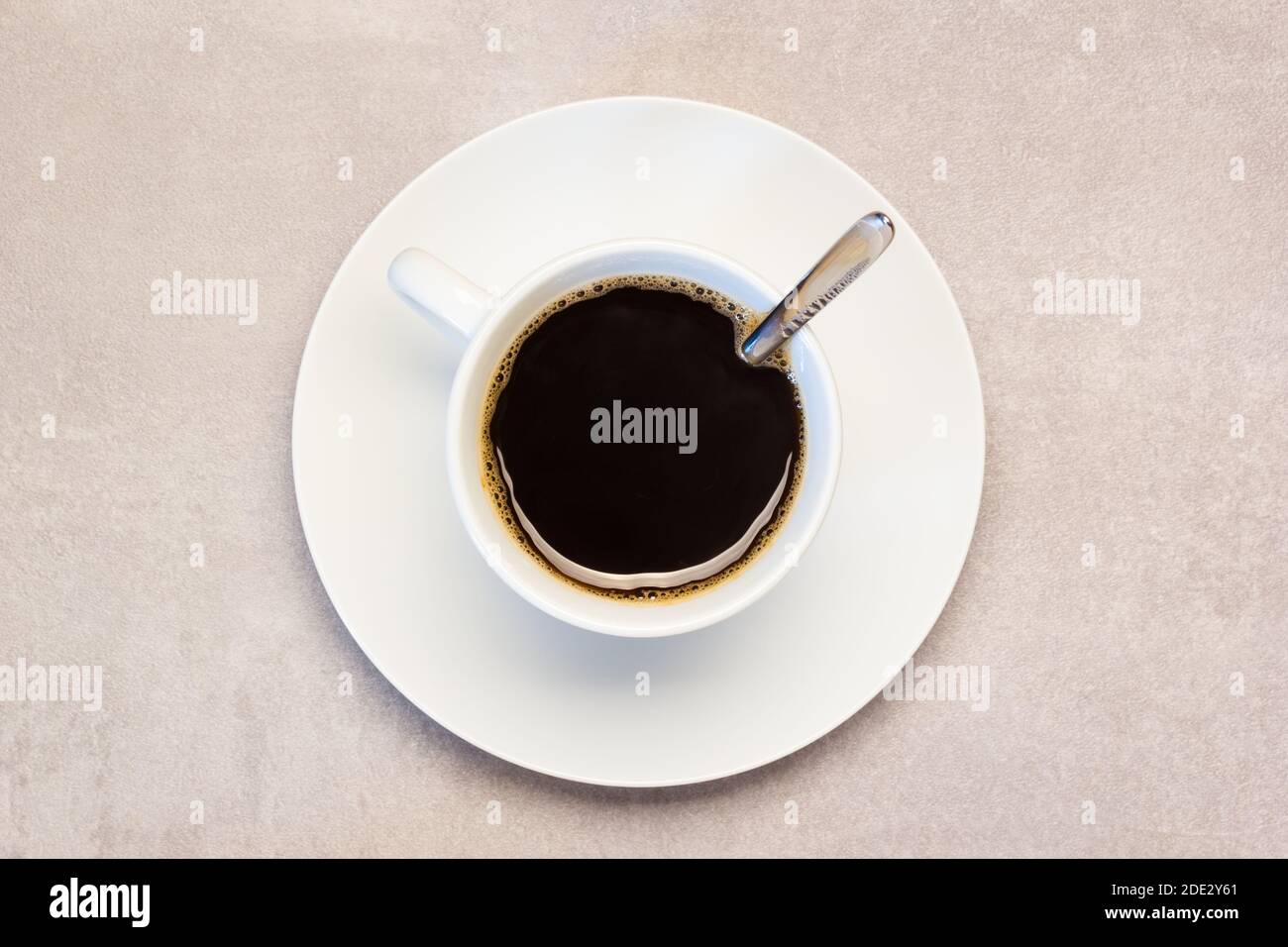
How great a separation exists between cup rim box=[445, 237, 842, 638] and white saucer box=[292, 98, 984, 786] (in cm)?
12

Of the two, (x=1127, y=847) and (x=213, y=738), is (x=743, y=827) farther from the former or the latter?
(x=213, y=738)

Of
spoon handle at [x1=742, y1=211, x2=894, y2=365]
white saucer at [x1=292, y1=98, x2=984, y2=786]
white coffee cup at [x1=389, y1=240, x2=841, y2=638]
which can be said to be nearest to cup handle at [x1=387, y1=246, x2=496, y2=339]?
white coffee cup at [x1=389, y1=240, x2=841, y2=638]

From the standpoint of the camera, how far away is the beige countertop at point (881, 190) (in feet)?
3.27

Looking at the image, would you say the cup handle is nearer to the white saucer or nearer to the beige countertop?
the white saucer

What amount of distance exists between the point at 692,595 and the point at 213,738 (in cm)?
53

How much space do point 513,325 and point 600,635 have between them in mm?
286

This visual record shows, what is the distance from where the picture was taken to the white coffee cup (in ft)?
2.41

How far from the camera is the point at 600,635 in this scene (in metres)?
0.88

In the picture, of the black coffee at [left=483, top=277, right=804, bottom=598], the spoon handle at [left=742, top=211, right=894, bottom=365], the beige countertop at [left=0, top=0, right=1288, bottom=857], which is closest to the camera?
the spoon handle at [left=742, top=211, right=894, bottom=365]

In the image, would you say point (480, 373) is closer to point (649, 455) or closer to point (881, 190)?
point (649, 455)

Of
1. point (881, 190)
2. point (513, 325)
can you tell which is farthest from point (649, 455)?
point (881, 190)

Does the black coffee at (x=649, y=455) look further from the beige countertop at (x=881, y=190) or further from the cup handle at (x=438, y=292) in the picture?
the beige countertop at (x=881, y=190)

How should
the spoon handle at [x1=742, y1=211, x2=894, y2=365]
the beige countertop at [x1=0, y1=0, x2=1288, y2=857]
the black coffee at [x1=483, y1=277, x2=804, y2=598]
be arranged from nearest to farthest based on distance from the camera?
the spoon handle at [x1=742, y1=211, x2=894, y2=365]
the black coffee at [x1=483, y1=277, x2=804, y2=598]
the beige countertop at [x1=0, y1=0, x2=1288, y2=857]
